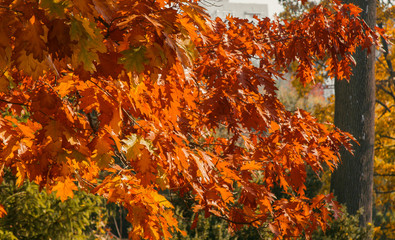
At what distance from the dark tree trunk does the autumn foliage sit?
4.13 metres

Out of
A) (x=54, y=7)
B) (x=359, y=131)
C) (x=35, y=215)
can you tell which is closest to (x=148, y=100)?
(x=54, y=7)

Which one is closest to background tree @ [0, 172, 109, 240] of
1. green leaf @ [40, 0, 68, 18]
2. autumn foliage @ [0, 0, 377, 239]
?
autumn foliage @ [0, 0, 377, 239]

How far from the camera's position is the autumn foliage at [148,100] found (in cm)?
179

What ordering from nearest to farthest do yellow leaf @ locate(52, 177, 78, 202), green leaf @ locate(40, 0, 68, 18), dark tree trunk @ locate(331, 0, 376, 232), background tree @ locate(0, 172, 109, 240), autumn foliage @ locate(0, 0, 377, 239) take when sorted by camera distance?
green leaf @ locate(40, 0, 68, 18), autumn foliage @ locate(0, 0, 377, 239), yellow leaf @ locate(52, 177, 78, 202), background tree @ locate(0, 172, 109, 240), dark tree trunk @ locate(331, 0, 376, 232)

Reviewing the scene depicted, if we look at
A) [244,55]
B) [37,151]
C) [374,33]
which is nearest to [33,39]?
[37,151]

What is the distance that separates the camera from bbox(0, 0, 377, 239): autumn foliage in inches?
70.7

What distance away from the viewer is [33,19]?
177 cm

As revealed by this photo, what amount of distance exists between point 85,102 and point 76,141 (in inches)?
9.1

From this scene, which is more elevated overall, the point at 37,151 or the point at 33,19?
the point at 33,19

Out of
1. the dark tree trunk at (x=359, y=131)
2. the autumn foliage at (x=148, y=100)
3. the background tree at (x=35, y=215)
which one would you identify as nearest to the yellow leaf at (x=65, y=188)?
the autumn foliage at (x=148, y=100)

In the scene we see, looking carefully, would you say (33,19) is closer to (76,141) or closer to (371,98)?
(76,141)

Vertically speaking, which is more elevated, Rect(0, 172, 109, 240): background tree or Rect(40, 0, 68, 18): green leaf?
Rect(40, 0, 68, 18): green leaf

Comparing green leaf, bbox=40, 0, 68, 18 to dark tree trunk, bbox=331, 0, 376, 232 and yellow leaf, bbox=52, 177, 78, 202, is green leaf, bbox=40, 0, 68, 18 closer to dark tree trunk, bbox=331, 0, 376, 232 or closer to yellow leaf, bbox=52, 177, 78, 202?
yellow leaf, bbox=52, 177, 78, 202

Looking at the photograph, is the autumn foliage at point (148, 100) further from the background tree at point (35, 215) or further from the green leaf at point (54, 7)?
the background tree at point (35, 215)
